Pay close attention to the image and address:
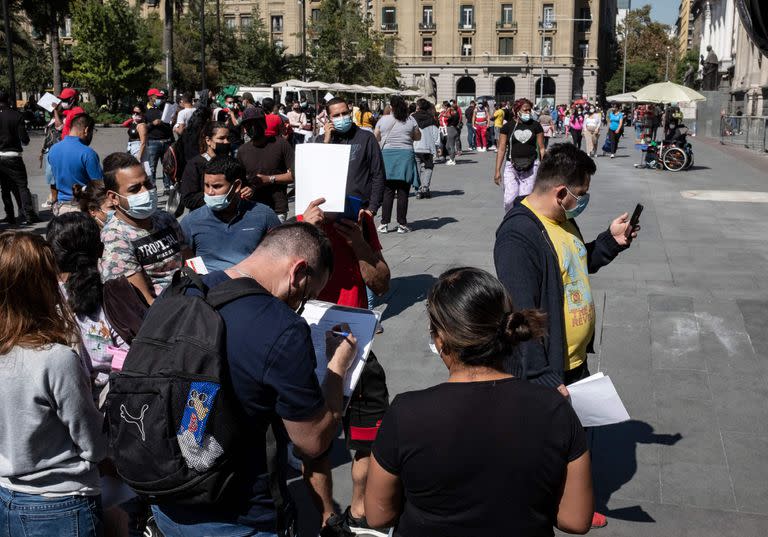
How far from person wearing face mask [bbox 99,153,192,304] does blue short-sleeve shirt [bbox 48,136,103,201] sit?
3247 mm

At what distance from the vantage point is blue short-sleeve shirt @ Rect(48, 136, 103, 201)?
7684 mm

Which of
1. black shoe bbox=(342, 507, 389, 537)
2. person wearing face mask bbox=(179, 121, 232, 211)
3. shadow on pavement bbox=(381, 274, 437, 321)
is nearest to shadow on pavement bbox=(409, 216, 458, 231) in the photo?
shadow on pavement bbox=(381, 274, 437, 321)

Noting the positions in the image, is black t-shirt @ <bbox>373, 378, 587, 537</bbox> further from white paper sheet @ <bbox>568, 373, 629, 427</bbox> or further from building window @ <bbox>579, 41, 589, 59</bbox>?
building window @ <bbox>579, 41, 589, 59</bbox>

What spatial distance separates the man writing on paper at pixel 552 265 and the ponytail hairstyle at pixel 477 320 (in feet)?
3.43

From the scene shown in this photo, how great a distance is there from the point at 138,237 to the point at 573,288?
2.25 metres

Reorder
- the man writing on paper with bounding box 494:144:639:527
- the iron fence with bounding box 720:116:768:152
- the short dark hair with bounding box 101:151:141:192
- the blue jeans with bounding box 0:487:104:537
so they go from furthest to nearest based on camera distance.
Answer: the iron fence with bounding box 720:116:768:152
the short dark hair with bounding box 101:151:141:192
the man writing on paper with bounding box 494:144:639:527
the blue jeans with bounding box 0:487:104:537

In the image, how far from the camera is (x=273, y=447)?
7.77ft

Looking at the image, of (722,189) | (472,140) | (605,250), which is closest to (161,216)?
(605,250)

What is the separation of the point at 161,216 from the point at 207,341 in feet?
8.26

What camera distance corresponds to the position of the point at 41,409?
256 centimetres

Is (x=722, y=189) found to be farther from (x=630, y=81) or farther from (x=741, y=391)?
(x=630, y=81)

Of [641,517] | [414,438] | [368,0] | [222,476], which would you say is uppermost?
[368,0]

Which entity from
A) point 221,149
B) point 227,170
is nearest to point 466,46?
point 221,149

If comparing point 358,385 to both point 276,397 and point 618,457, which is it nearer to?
point 276,397
